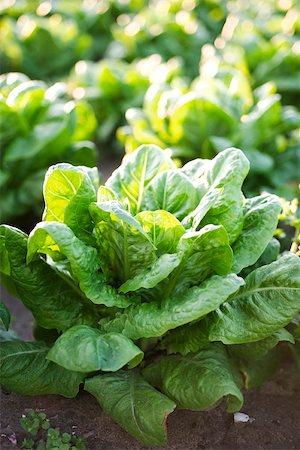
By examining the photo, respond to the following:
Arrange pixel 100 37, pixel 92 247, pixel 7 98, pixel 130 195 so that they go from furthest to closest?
pixel 100 37
pixel 7 98
pixel 130 195
pixel 92 247

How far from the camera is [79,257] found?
2.86 m

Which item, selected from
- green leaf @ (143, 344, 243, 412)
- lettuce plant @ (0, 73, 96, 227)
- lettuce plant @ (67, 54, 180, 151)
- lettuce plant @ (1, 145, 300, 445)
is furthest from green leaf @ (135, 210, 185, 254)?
lettuce plant @ (67, 54, 180, 151)

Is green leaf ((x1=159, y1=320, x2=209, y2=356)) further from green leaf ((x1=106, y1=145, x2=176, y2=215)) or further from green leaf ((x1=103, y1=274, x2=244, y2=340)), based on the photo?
green leaf ((x1=106, y1=145, x2=176, y2=215))

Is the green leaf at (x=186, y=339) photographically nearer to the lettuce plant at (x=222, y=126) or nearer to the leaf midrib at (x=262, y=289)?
the leaf midrib at (x=262, y=289)

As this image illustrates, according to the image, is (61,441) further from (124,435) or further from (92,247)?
(92,247)

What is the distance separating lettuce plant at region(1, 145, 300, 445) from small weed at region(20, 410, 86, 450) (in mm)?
148

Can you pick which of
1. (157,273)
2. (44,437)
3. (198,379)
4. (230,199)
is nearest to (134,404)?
(198,379)

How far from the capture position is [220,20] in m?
8.78

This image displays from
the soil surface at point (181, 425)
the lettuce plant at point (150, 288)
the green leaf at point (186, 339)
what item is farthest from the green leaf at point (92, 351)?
the soil surface at point (181, 425)

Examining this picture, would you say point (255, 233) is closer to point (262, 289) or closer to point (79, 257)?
point (262, 289)

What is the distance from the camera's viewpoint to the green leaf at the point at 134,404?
283 cm

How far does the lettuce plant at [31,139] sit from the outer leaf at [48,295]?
1594 mm

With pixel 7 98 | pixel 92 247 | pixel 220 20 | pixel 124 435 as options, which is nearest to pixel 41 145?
pixel 7 98

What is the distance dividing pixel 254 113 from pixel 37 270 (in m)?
2.31
